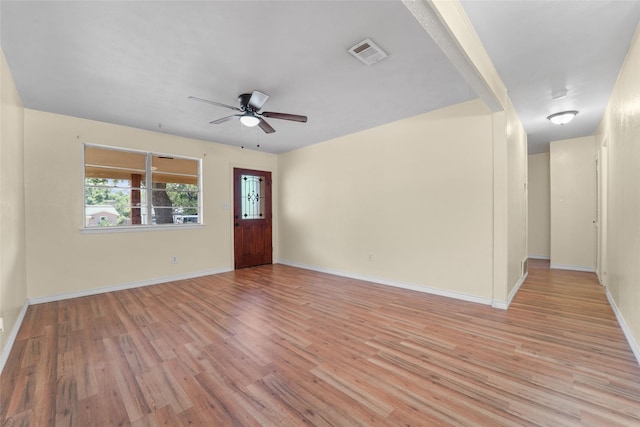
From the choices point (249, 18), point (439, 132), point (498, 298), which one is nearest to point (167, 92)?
point (249, 18)

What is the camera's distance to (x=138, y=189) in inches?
177

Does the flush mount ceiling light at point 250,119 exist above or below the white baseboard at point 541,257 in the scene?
above

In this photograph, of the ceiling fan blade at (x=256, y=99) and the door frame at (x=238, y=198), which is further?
the door frame at (x=238, y=198)

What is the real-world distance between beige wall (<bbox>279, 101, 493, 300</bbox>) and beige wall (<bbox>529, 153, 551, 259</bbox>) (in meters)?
4.31

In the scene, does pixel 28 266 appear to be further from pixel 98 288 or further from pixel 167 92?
pixel 167 92

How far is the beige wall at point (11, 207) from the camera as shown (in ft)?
7.62

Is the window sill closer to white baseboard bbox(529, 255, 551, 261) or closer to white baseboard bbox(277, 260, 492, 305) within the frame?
white baseboard bbox(277, 260, 492, 305)

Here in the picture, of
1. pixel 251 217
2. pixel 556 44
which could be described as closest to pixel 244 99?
pixel 556 44

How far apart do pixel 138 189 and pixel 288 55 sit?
3606mm

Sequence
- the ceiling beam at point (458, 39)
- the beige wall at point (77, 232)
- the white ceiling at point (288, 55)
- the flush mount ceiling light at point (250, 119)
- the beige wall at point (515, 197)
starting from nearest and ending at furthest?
the ceiling beam at point (458, 39) < the white ceiling at point (288, 55) < the flush mount ceiling light at point (250, 119) < the beige wall at point (515, 197) < the beige wall at point (77, 232)

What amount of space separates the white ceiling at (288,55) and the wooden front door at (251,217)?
87.7 inches

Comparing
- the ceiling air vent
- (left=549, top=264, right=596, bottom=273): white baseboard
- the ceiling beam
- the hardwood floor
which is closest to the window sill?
the hardwood floor

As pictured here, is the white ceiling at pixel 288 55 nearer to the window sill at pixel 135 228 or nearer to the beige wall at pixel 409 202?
the beige wall at pixel 409 202

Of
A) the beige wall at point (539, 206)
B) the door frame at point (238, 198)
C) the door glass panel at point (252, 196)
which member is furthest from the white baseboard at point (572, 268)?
the door glass panel at point (252, 196)
